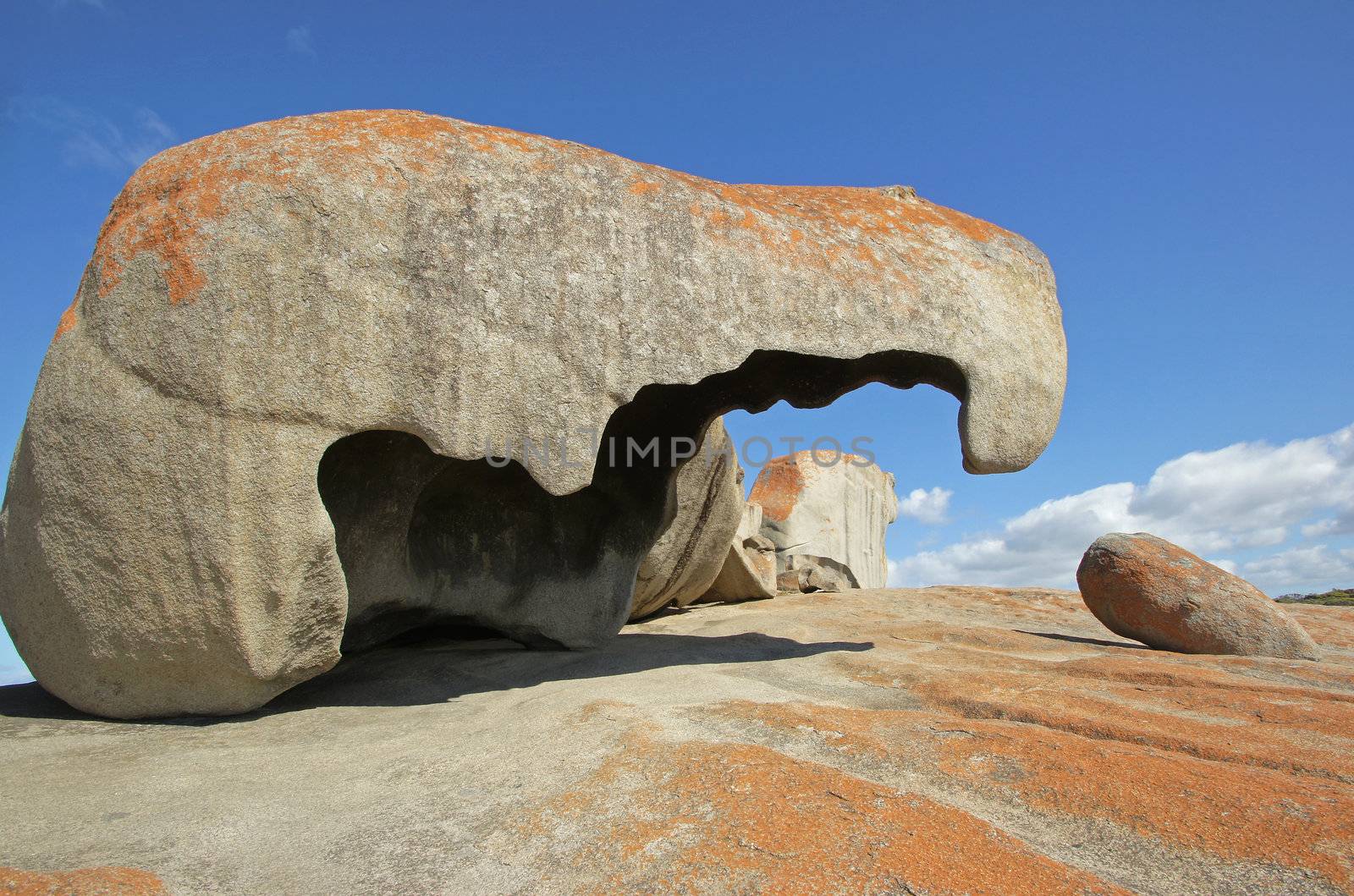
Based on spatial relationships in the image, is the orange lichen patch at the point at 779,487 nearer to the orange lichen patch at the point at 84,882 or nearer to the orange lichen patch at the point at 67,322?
the orange lichen patch at the point at 67,322

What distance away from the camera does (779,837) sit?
1.98 metres

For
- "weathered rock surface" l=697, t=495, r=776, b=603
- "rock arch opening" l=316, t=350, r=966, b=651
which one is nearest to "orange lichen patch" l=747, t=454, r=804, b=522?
"weathered rock surface" l=697, t=495, r=776, b=603

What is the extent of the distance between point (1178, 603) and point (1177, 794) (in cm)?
398

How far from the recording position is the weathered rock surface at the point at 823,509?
33.6ft

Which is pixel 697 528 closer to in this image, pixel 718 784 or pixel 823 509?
pixel 718 784

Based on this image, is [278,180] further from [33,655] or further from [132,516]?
[33,655]

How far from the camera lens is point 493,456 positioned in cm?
334

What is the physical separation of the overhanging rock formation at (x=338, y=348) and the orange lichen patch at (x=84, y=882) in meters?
1.19

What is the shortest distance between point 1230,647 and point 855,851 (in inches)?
183

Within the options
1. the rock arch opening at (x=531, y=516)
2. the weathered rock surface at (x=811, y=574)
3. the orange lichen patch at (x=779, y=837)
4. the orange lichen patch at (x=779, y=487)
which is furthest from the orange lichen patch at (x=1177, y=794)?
the orange lichen patch at (x=779, y=487)

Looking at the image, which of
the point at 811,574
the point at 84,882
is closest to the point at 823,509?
the point at 811,574

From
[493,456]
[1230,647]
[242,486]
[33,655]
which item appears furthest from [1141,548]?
[33,655]

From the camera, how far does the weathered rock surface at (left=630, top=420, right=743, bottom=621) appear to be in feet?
20.0

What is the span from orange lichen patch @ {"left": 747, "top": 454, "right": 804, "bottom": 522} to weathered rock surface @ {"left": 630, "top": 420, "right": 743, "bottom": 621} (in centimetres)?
345
